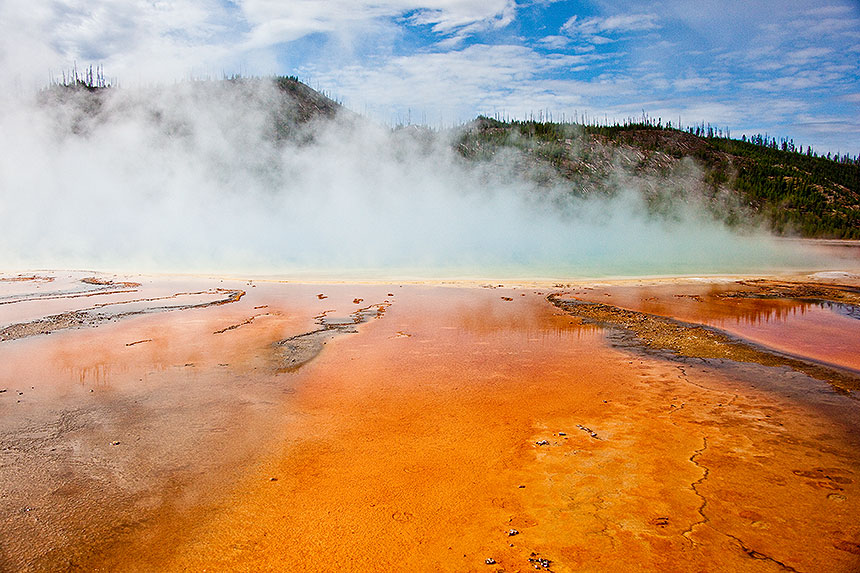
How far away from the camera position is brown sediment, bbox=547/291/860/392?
532 centimetres

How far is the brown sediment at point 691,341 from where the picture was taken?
17.5 ft

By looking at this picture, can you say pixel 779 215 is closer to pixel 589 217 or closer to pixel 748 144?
pixel 589 217

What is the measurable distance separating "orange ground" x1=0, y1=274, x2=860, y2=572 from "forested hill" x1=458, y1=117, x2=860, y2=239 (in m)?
50.2

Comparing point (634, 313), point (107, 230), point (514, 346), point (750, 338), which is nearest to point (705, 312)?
point (634, 313)

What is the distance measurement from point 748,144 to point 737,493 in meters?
86.8

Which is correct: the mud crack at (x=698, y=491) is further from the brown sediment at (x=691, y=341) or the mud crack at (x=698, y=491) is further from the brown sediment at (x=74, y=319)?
the brown sediment at (x=74, y=319)

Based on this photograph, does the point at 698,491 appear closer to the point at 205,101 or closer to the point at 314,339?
the point at 314,339

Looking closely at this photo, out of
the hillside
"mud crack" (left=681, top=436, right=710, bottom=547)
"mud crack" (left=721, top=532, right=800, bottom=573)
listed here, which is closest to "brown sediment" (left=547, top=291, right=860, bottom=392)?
"mud crack" (left=681, top=436, right=710, bottom=547)

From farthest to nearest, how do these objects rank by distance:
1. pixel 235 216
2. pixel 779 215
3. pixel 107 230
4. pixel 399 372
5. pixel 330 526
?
1. pixel 779 215
2. pixel 235 216
3. pixel 107 230
4. pixel 399 372
5. pixel 330 526

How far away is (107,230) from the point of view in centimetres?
2231

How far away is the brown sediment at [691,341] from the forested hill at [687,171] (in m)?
46.3

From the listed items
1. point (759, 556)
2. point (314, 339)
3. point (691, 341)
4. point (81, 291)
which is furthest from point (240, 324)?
point (759, 556)

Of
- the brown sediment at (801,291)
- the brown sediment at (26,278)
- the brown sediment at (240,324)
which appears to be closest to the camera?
the brown sediment at (240,324)

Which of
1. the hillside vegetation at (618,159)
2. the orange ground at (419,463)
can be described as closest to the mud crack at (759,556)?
the orange ground at (419,463)
